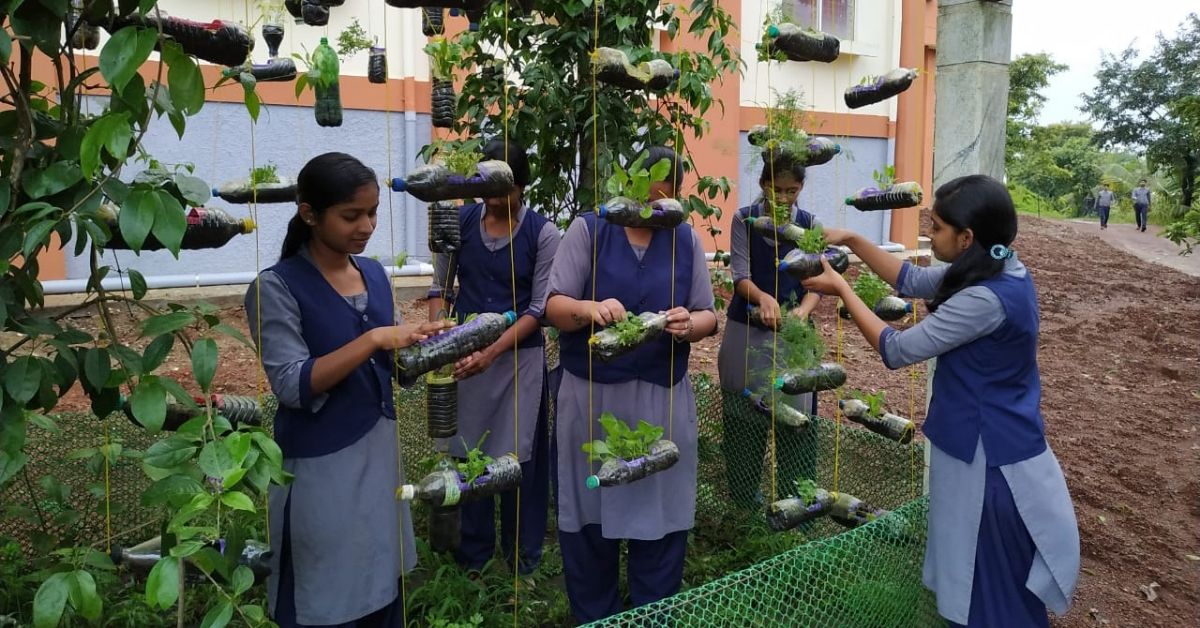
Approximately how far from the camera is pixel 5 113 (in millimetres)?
1531

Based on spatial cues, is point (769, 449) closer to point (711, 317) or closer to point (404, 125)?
point (711, 317)

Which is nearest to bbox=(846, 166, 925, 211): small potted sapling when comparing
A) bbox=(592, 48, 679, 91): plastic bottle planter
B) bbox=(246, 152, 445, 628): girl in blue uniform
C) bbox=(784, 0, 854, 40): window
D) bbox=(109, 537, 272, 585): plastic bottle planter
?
bbox=(592, 48, 679, 91): plastic bottle planter

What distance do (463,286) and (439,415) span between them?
1.00 m

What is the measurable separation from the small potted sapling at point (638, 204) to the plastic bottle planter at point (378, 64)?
107cm

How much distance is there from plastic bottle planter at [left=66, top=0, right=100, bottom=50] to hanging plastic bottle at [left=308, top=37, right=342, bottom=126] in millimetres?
578

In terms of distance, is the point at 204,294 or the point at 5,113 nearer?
the point at 5,113

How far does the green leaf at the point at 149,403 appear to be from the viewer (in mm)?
1464

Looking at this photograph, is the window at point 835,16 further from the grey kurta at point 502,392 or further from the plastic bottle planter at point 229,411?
the plastic bottle planter at point 229,411

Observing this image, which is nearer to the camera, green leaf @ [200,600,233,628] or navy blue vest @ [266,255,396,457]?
green leaf @ [200,600,233,628]

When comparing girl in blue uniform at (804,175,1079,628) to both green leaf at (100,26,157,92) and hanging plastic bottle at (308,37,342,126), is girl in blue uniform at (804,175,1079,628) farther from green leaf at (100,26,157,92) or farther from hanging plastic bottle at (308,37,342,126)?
green leaf at (100,26,157,92)

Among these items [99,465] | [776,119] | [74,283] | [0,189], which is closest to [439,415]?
[99,465]

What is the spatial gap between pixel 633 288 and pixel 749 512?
1652mm

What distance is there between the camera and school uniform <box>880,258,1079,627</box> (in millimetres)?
2281

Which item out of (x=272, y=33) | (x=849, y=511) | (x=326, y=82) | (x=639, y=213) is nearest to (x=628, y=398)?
(x=639, y=213)
